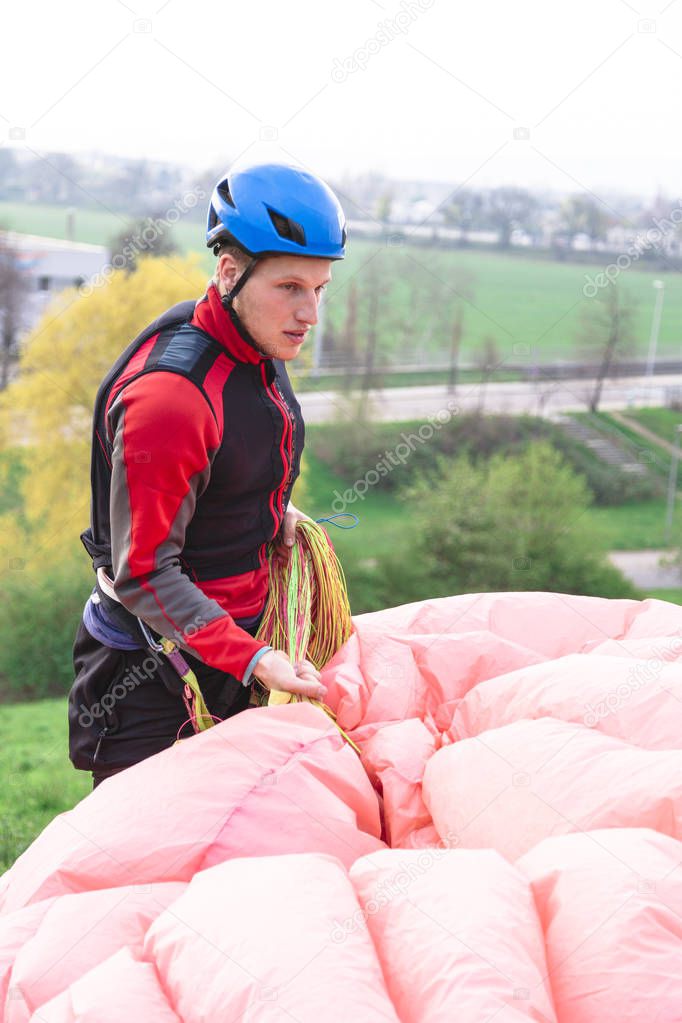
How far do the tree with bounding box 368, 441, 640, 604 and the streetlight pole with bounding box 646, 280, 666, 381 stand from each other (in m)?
16.1

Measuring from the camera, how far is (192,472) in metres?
1.75

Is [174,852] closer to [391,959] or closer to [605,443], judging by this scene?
[391,959]

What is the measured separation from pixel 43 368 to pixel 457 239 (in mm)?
26235

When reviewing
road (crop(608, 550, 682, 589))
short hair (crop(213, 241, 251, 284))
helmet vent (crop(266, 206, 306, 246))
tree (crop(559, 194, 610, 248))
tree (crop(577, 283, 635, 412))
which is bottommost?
road (crop(608, 550, 682, 589))

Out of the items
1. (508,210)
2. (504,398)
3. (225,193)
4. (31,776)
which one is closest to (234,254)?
(225,193)

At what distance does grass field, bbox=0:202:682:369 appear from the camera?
34688 millimetres

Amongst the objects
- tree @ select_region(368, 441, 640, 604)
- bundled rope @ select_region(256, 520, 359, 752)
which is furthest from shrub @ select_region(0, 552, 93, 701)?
bundled rope @ select_region(256, 520, 359, 752)

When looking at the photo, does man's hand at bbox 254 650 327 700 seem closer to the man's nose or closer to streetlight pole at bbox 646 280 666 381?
the man's nose

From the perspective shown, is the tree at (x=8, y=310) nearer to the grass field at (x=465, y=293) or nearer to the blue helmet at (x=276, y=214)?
the grass field at (x=465, y=293)

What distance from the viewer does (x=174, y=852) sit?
169 centimetres

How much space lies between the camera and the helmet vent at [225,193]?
73.8 inches

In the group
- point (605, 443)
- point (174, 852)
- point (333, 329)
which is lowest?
point (605, 443)

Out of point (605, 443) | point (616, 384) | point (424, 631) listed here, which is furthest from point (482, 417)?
point (424, 631)

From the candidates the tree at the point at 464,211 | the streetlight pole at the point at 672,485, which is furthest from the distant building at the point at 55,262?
the streetlight pole at the point at 672,485
